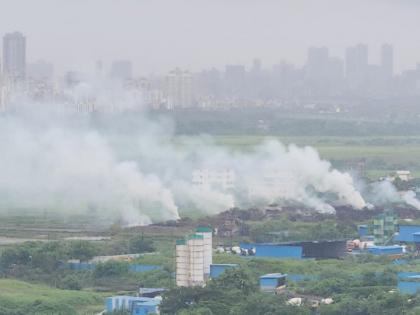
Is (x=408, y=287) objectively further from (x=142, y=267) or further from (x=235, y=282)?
(x=142, y=267)

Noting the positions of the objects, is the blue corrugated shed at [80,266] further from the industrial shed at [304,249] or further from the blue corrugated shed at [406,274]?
the blue corrugated shed at [406,274]

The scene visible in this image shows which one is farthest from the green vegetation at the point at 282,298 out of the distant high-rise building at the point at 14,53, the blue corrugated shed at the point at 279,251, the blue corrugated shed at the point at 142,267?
the distant high-rise building at the point at 14,53

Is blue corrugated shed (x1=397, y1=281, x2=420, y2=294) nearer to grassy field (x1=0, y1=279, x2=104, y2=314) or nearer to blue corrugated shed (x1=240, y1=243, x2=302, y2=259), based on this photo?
grassy field (x1=0, y1=279, x2=104, y2=314)

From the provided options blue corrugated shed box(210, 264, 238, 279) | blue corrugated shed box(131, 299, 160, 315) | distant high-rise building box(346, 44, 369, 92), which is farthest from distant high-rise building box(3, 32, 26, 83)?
distant high-rise building box(346, 44, 369, 92)

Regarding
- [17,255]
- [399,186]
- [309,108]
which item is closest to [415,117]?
[309,108]

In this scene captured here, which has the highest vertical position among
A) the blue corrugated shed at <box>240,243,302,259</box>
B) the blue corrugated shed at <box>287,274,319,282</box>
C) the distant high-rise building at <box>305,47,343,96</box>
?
the distant high-rise building at <box>305,47,343,96</box>
